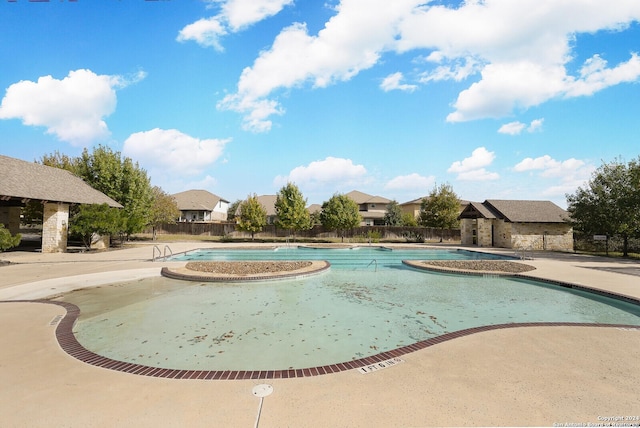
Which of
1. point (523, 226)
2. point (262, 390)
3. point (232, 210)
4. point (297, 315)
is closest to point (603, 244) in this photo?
point (523, 226)

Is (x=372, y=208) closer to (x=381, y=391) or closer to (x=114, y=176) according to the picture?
(x=114, y=176)

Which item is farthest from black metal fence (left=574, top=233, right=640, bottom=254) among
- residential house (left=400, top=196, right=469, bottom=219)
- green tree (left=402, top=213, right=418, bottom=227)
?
residential house (left=400, top=196, right=469, bottom=219)

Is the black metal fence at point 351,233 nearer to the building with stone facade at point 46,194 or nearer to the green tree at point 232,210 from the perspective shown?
the building with stone facade at point 46,194

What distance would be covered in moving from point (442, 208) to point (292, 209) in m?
16.4

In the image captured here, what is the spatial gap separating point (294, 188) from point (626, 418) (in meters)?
29.8

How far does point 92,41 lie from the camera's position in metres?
14.5

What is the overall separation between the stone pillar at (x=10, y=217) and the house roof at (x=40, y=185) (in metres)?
4.33

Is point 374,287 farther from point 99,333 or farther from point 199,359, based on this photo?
point 99,333

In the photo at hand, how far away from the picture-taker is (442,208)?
34688 millimetres

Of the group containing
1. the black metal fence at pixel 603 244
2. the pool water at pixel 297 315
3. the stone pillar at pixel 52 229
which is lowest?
the pool water at pixel 297 315

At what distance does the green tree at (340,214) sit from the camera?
3334 centimetres

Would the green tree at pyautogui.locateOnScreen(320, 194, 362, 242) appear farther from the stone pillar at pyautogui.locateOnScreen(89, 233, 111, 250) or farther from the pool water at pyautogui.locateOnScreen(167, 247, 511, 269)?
the stone pillar at pyautogui.locateOnScreen(89, 233, 111, 250)

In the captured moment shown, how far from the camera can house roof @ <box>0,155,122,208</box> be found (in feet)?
58.1

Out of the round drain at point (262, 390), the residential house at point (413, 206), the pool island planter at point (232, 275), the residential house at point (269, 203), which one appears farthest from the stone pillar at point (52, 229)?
the residential house at point (413, 206)
